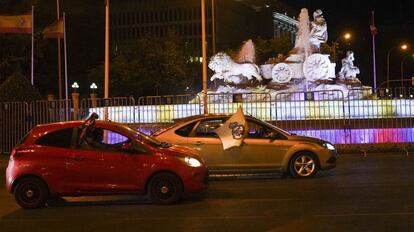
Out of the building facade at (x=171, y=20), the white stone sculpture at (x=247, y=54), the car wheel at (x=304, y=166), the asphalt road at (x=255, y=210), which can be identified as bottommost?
the asphalt road at (x=255, y=210)

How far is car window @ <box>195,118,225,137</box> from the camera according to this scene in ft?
46.4

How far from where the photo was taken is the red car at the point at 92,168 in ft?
36.0

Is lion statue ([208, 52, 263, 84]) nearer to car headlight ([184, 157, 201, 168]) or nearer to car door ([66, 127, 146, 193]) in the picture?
car headlight ([184, 157, 201, 168])

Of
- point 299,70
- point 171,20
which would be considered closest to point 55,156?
point 299,70

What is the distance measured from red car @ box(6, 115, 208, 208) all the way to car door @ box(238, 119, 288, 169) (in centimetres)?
292

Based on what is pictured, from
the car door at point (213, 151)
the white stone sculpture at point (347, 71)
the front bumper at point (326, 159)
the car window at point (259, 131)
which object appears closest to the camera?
the car door at point (213, 151)

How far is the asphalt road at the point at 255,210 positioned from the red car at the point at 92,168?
31 centimetres

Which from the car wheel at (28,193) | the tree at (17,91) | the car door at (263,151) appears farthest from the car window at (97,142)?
the tree at (17,91)

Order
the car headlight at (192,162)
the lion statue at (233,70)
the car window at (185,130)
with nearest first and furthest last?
the car headlight at (192,162)
the car window at (185,130)
the lion statue at (233,70)

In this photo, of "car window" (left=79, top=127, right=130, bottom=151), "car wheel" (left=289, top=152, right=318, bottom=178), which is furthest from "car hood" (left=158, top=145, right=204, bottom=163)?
"car wheel" (left=289, top=152, right=318, bottom=178)

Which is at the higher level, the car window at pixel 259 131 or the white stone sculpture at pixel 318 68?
the white stone sculpture at pixel 318 68

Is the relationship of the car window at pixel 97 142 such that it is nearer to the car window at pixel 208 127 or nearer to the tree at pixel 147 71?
the car window at pixel 208 127

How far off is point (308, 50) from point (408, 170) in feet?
65.4

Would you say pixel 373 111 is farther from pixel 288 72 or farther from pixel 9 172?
pixel 9 172
